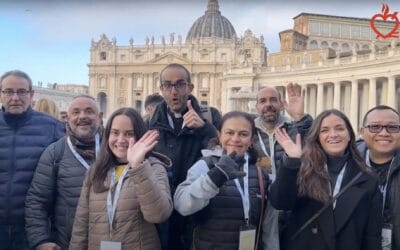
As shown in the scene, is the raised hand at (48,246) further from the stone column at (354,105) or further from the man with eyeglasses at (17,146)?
the stone column at (354,105)

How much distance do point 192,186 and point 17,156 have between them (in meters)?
1.77

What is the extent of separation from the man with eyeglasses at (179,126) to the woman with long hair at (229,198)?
1.91ft

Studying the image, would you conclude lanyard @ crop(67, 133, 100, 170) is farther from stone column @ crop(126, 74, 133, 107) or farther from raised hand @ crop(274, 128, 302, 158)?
stone column @ crop(126, 74, 133, 107)

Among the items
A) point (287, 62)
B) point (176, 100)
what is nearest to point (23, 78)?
point (176, 100)

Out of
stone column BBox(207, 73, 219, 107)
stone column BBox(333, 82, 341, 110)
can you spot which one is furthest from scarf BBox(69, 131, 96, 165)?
stone column BBox(207, 73, 219, 107)

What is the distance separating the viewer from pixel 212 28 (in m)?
88.4

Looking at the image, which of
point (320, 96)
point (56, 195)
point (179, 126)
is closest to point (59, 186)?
point (56, 195)

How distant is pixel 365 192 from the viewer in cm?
330

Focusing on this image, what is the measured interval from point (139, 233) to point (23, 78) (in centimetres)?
197

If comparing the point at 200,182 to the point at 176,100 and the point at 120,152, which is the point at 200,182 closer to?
the point at 120,152

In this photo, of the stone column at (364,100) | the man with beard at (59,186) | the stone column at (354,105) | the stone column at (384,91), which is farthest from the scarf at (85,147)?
the stone column at (364,100)

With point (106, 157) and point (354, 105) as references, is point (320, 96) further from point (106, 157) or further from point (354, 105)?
point (106, 157)

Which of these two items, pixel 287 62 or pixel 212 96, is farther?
pixel 212 96

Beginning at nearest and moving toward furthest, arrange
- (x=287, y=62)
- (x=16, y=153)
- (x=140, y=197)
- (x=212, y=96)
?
(x=140, y=197) < (x=16, y=153) < (x=287, y=62) < (x=212, y=96)
